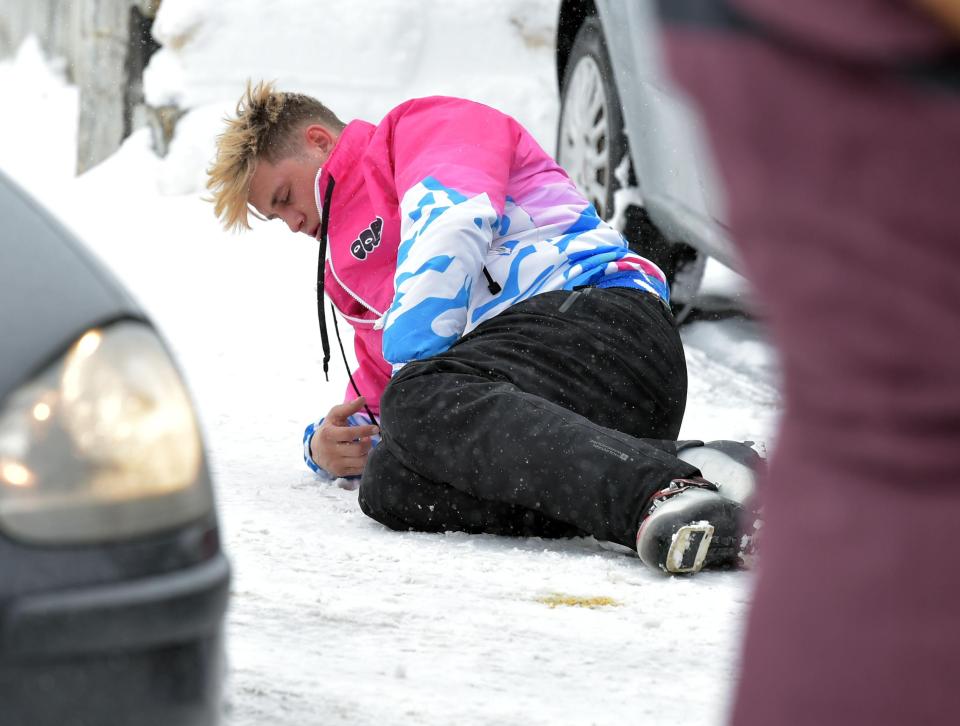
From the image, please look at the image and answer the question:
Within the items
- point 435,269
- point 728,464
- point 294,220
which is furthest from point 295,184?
point 728,464

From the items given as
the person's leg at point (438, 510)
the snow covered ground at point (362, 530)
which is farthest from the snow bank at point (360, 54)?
the person's leg at point (438, 510)

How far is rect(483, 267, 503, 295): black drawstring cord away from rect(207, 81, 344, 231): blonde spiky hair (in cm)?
59

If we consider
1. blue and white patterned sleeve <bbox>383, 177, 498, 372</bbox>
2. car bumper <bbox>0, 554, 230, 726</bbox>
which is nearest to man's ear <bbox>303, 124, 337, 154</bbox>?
blue and white patterned sleeve <bbox>383, 177, 498, 372</bbox>

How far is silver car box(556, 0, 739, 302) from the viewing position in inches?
139

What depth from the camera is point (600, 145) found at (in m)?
4.54

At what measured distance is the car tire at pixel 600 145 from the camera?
4.34 m

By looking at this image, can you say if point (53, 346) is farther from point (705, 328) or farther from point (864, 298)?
point (705, 328)

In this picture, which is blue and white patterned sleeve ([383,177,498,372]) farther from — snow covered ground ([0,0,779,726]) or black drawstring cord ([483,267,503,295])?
snow covered ground ([0,0,779,726])

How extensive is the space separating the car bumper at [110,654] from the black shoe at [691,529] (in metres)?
1.15

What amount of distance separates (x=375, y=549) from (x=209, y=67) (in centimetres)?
422

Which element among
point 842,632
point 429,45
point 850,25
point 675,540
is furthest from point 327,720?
point 429,45

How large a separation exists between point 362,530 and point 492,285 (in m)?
0.55

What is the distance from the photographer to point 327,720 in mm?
1492

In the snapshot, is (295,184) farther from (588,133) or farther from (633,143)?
(588,133)
